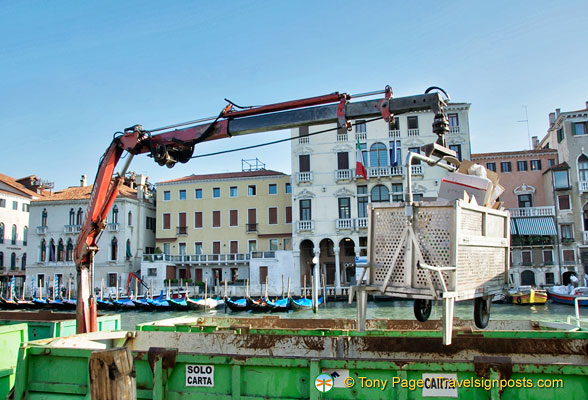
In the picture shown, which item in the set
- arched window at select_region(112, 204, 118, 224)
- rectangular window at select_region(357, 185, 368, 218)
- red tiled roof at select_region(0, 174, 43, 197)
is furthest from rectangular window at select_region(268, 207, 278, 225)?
red tiled roof at select_region(0, 174, 43, 197)

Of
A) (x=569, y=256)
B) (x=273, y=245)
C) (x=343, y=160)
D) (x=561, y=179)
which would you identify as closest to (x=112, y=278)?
(x=273, y=245)

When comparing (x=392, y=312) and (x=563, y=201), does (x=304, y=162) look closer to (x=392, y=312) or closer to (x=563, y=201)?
(x=392, y=312)

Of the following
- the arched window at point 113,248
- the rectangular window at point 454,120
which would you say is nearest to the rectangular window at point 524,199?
the rectangular window at point 454,120

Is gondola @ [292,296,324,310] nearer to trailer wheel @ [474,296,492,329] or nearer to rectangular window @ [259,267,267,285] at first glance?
rectangular window @ [259,267,267,285]

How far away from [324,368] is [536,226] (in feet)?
124

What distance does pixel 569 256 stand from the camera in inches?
1465

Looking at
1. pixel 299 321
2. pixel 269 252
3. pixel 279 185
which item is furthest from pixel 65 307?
pixel 299 321

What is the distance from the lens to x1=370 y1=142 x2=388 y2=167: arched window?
3838 cm

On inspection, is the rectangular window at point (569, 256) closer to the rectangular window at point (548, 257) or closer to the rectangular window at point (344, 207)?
the rectangular window at point (548, 257)

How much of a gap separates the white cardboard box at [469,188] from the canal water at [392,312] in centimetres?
2028

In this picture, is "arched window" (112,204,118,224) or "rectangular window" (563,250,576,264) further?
"arched window" (112,204,118,224)

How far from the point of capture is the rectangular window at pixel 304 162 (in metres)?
39.3

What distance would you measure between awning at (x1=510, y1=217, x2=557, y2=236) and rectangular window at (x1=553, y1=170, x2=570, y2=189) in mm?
Answer: 2690

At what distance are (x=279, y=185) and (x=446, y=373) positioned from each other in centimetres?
3868
